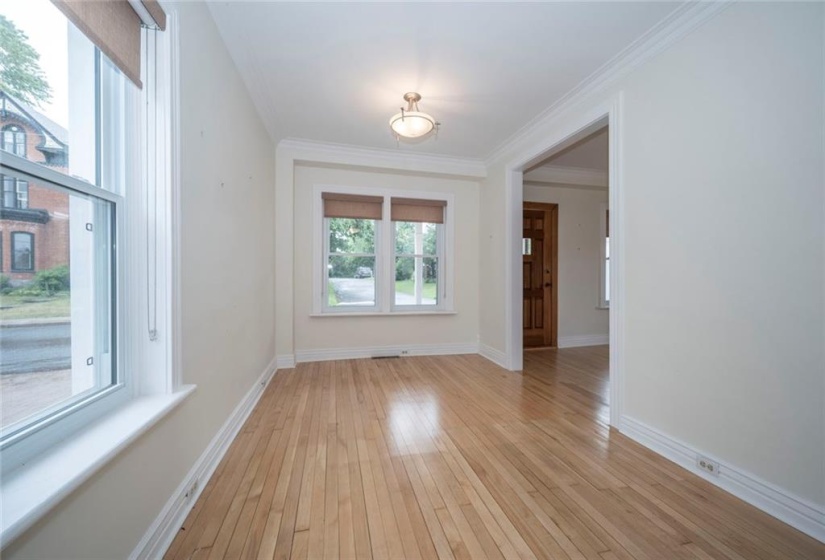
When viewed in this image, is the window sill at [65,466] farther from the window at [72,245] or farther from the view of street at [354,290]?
the view of street at [354,290]

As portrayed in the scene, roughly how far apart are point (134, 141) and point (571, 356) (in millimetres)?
4898

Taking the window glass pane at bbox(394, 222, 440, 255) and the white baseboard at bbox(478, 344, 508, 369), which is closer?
the white baseboard at bbox(478, 344, 508, 369)

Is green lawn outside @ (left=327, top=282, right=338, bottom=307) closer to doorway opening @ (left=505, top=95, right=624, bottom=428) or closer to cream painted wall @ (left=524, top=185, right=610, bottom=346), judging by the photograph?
doorway opening @ (left=505, top=95, right=624, bottom=428)

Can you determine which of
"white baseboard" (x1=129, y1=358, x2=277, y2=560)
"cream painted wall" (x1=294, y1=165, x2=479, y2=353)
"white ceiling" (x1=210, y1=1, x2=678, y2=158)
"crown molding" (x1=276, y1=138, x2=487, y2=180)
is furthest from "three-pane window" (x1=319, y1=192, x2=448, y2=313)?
"white baseboard" (x1=129, y1=358, x2=277, y2=560)

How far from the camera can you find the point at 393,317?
4.16 meters

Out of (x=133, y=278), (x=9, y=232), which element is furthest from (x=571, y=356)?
(x=9, y=232)

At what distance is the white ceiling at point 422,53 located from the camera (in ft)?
5.92

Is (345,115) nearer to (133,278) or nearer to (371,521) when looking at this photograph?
(133,278)

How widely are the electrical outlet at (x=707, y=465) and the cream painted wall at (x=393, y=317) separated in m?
2.80

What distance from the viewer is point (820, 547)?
4.05 feet

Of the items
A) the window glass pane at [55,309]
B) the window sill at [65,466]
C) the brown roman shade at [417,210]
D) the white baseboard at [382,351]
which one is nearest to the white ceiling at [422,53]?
the brown roman shade at [417,210]

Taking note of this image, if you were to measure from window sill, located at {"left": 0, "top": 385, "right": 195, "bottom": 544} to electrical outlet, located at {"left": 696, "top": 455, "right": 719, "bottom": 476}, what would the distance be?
275cm

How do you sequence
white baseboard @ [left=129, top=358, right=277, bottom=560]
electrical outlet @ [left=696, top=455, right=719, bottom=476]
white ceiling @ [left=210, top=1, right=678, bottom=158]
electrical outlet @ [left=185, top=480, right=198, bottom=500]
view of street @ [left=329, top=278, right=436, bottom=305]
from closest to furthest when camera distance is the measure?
white baseboard @ [left=129, top=358, right=277, bottom=560]
electrical outlet @ [left=185, top=480, right=198, bottom=500]
electrical outlet @ [left=696, top=455, right=719, bottom=476]
white ceiling @ [left=210, top=1, right=678, bottom=158]
view of street @ [left=329, top=278, right=436, bottom=305]

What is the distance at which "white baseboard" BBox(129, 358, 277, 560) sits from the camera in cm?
113
